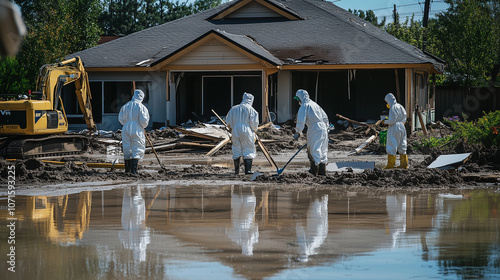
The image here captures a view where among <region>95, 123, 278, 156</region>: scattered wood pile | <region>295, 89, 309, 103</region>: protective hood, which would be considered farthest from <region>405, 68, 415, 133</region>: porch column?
<region>295, 89, 309, 103</region>: protective hood

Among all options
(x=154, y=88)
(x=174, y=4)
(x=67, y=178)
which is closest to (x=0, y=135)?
(x=67, y=178)

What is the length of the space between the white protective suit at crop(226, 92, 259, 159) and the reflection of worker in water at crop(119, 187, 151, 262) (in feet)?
11.1

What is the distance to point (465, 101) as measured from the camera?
33750 mm

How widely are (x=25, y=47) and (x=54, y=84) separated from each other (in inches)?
426

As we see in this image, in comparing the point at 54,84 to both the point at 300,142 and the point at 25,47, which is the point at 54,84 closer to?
the point at 300,142

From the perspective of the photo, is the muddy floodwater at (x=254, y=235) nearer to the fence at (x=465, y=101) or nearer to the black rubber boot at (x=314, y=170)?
the black rubber boot at (x=314, y=170)

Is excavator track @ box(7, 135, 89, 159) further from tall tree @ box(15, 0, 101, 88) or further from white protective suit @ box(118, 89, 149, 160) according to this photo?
tall tree @ box(15, 0, 101, 88)

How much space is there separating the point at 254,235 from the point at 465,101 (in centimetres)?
2875

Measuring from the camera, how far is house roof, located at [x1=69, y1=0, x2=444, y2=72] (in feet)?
78.6

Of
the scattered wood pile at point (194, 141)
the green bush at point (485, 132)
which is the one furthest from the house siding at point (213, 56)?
the green bush at point (485, 132)

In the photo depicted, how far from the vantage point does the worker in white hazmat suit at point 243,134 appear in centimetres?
1382

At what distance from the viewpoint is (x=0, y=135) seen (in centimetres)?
1772

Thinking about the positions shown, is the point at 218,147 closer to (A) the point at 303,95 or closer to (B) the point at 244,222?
(A) the point at 303,95

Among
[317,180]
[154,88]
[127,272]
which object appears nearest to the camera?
[127,272]
